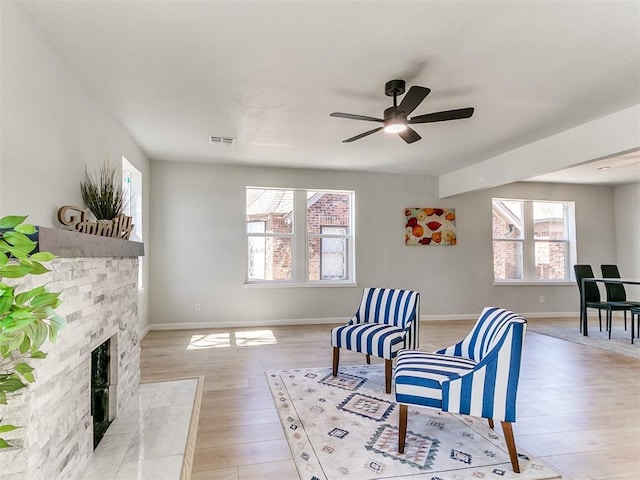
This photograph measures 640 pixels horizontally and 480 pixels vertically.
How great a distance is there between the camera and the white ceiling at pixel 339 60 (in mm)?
2049

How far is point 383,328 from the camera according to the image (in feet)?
10.9

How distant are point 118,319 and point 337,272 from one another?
3968 millimetres

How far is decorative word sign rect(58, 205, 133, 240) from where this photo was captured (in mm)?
2410

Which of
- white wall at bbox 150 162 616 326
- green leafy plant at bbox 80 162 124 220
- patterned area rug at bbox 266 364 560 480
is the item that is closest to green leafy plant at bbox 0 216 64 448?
patterned area rug at bbox 266 364 560 480

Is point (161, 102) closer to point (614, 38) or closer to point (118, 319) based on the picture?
point (118, 319)

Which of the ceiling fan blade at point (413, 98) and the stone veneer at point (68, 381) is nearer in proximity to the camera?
the stone veneer at point (68, 381)

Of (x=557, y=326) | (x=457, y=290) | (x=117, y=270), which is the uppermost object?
(x=117, y=270)

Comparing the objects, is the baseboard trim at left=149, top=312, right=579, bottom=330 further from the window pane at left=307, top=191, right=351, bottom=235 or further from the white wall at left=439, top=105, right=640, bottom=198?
the white wall at left=439, top=105, right=640, bottom=198

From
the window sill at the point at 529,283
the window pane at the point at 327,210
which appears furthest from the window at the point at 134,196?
the window sill at the point at 529,283

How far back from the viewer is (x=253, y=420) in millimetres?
2512

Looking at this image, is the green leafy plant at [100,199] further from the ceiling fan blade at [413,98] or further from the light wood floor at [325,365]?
the ceiling fan blade at [413,98]

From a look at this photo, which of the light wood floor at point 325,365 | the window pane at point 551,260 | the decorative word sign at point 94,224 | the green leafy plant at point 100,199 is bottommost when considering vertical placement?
the light wood floor at point 325,365

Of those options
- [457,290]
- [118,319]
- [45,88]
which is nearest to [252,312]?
[118,319]

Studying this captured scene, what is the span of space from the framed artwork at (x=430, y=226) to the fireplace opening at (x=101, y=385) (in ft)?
16.0
